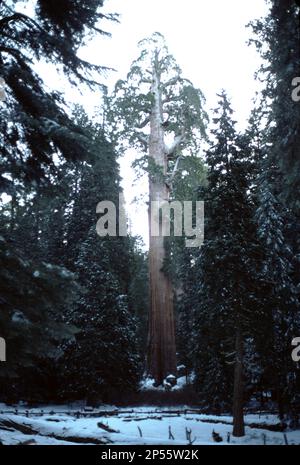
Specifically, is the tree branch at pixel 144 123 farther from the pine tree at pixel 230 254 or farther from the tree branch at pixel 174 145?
the pine tree at pixel 230 254

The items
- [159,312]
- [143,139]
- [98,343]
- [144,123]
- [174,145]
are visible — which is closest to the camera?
[98,343]

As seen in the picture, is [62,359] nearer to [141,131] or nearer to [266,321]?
[266,321]

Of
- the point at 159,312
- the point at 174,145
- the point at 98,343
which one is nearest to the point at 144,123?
the point at 174,145

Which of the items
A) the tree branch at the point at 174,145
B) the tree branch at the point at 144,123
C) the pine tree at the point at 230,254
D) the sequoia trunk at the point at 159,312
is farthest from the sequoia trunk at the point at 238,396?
the tree branch at the point at 144,123

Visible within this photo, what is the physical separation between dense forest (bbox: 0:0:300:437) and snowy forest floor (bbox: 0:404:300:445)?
0.81m

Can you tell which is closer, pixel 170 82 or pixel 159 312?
pixel 159 312

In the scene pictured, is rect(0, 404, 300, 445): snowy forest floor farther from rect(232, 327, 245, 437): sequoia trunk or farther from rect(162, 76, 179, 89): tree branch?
rect(162, 76, 179, 89): tree branch

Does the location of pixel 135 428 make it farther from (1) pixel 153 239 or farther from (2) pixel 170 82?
(2) pixel 170 82

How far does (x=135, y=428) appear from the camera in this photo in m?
14.7

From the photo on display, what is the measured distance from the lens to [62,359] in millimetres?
21969

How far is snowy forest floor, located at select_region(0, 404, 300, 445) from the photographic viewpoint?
9406mm

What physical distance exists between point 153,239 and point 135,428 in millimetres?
10575

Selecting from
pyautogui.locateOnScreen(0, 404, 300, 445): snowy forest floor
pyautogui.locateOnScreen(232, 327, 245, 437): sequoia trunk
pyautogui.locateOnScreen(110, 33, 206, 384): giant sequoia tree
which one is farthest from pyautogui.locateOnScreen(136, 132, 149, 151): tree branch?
pyautogui.locateOnScreen(0, 404, 300, 445): snowy forest floor

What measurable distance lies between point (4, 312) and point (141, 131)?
803 inches
